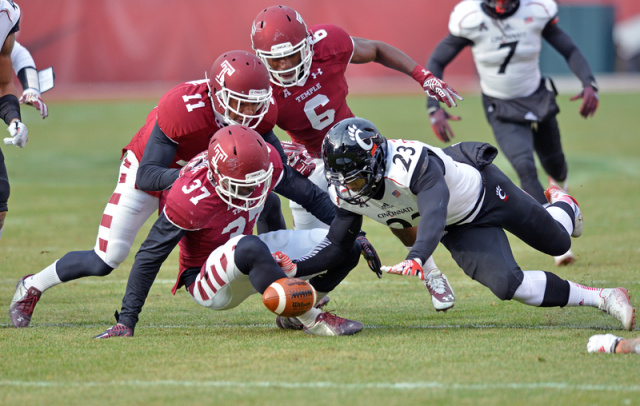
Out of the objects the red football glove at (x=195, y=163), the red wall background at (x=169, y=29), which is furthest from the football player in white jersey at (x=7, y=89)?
the red wall background at (x=169, y=29)

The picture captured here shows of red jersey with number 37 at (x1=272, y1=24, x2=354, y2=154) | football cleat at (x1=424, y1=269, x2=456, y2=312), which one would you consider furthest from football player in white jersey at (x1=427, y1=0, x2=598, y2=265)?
football cleat at (x1=424, y1=269, x2=456, y2=312)

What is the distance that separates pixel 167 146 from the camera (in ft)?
15.6

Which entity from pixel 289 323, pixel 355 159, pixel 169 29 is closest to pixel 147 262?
pixel 289 323

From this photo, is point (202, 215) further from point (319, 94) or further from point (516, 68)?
point (516, 68)

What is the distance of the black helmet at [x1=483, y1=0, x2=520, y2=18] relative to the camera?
6.91 meters

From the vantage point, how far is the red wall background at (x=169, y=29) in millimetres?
23125

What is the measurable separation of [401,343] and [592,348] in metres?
0.88

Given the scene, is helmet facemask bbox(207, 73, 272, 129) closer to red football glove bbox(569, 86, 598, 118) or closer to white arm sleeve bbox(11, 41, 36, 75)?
white arm sleeve bbox(11, 41, 36, 75)

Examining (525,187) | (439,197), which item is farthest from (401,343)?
(525,187)

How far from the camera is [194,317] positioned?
16.7 ft

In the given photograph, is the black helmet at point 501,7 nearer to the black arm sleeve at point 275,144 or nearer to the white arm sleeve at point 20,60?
the black arm sleeve at point 275,144

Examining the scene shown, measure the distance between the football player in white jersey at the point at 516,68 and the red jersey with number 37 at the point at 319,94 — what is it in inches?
55.8

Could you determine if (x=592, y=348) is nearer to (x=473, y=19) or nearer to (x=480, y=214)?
Result: (x=480, y=214)

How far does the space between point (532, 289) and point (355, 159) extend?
116 centimetres
